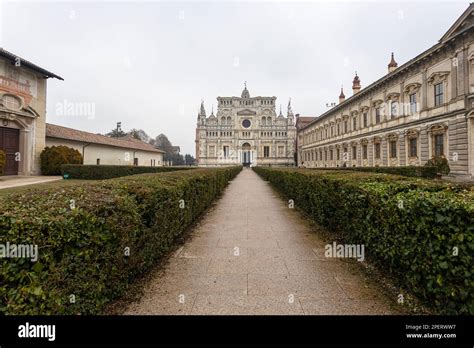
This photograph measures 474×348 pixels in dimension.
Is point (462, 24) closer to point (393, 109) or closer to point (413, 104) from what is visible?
point (413, 104)

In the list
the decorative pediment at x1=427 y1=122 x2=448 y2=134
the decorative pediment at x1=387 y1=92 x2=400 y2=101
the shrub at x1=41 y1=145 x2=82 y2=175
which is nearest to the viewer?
the decorative pediment at x1=427 y1=122 x2=448 y2=134

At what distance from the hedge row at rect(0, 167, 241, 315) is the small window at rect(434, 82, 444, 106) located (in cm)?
2669

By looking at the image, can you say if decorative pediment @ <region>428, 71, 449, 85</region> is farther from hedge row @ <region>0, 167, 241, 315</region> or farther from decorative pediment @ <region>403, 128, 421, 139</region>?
hedge row @ <region>0, 167, 241, 315</region>

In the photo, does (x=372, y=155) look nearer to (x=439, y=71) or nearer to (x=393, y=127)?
(x=393, y=127)

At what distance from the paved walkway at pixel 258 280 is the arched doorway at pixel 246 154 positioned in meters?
70.2

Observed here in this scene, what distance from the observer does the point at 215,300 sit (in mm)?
3090

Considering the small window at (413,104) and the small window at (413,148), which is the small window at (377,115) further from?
the small window at (413,148)

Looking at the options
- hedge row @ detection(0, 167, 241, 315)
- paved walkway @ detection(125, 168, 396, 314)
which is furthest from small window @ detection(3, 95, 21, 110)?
hedge row @ detection(0, 167, 241, 315)

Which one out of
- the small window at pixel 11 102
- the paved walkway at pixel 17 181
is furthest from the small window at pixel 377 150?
the small window at pixel 11 102

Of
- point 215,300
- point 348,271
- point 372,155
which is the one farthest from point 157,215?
point 372,155

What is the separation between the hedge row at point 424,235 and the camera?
7.41 ft

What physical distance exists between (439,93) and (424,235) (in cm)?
2542

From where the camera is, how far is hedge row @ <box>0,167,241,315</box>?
194cm

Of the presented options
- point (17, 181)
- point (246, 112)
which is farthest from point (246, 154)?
point (17, 181)
